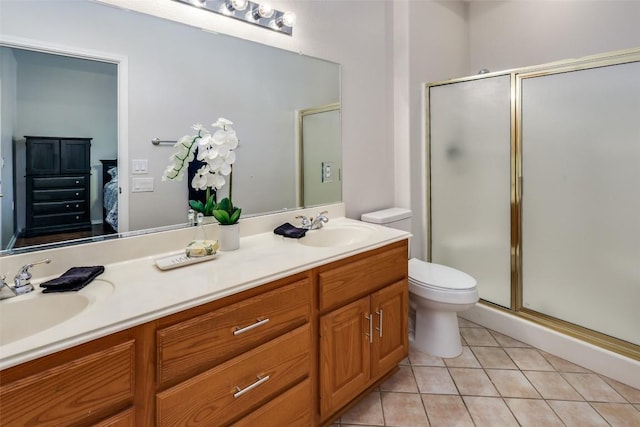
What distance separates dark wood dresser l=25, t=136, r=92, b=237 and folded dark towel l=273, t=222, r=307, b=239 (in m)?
0.81

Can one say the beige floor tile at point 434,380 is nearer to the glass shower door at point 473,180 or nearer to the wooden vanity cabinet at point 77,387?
the glass shower door at point 473,180

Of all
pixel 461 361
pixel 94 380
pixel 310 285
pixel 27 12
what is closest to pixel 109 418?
pixel 94 380

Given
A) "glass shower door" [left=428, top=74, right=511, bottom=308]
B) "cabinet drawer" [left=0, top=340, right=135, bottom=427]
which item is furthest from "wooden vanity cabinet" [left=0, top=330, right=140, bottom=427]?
"glass shower door" [left=428, top=74, right=511, bottom=308]

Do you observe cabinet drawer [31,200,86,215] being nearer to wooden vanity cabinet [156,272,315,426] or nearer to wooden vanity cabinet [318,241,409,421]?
wooden vanity cabinet [156,272,315,426]

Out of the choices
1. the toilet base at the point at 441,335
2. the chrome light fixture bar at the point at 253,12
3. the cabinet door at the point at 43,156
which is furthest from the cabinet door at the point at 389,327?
the chrome light fixture bar at the point at 253,12

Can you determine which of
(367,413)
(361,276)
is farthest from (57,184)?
(367,413)

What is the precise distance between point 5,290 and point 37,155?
1.56 feet

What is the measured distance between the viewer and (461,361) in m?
2.02

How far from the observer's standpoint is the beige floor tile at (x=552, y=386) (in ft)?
5.58

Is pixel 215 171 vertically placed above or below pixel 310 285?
above

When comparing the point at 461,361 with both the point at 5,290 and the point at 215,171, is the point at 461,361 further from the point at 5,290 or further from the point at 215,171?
the point at 5,290

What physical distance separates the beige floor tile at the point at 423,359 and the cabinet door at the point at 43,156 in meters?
2.02

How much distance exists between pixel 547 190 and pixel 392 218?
0.96 m

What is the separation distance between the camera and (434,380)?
185 cm
